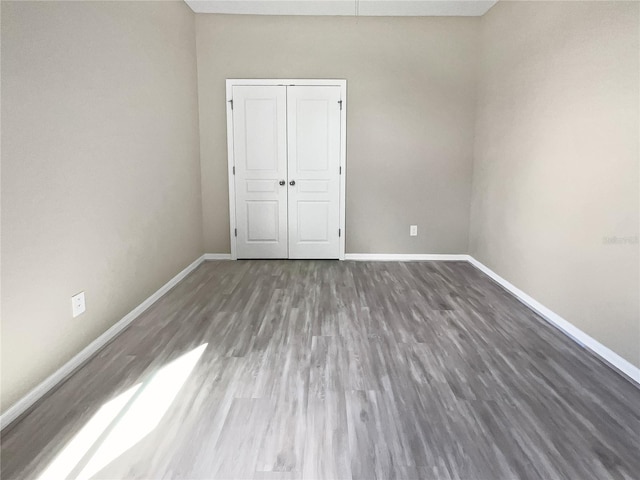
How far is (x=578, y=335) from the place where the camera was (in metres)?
3.03

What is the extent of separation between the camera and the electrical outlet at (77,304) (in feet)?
8.50

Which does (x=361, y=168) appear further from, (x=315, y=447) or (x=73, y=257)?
(x=315, y=447)

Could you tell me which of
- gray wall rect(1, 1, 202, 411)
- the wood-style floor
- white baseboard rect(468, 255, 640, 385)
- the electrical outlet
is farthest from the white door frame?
the electrical outlet

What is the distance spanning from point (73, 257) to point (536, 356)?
2935 mm

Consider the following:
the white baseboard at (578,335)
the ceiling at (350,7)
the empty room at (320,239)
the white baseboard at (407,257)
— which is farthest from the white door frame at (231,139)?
the white baseboard at (578,335)

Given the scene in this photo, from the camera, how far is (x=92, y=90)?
110 inches

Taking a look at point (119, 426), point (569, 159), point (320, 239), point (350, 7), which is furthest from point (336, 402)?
point (350, 7)

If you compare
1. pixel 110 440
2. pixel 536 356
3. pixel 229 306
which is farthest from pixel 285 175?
pixel 110 440

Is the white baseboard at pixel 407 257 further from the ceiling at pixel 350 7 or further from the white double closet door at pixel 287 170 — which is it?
the ceiling at pixel 350 7

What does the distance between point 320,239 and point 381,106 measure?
68.4 inches

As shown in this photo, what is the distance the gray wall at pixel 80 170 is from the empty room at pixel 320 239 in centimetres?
2

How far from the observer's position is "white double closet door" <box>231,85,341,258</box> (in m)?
5.07

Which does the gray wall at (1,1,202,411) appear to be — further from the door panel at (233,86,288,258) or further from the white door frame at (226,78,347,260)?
the door panel at (233,86,288,258)

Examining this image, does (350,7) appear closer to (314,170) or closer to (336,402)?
(314,170)
